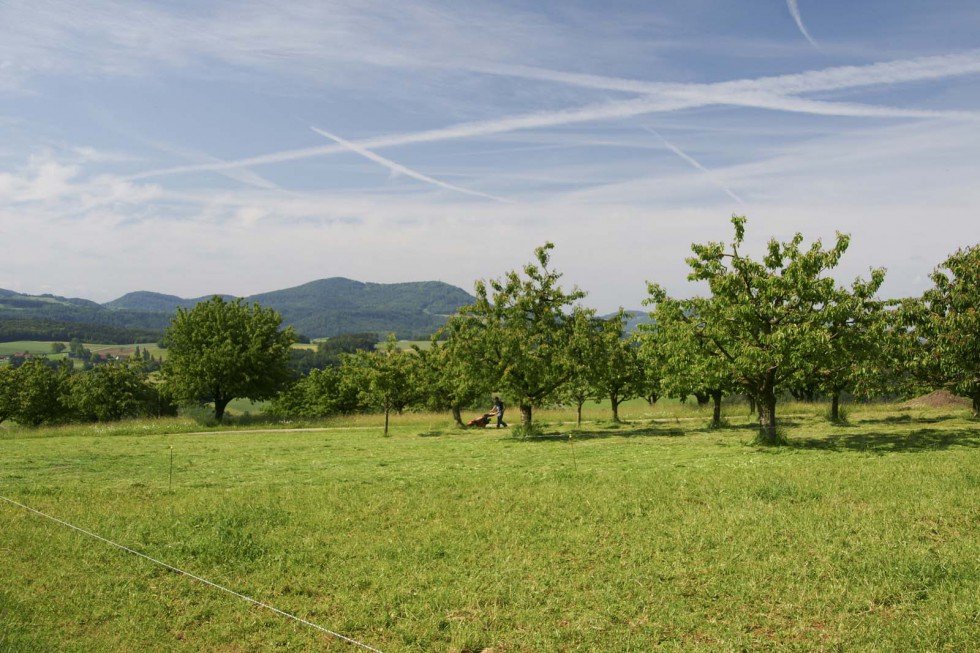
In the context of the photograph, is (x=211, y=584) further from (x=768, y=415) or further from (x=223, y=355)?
(x=223, y=355)

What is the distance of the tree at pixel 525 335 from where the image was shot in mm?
32406

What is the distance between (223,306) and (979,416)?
57.4 metres

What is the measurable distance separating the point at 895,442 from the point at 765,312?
6981 mm

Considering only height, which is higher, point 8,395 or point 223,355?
point 223,355

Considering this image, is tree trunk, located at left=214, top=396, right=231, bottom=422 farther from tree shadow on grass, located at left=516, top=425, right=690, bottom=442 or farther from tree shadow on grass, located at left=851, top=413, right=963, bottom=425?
tree shadow on grass, located at left=851, top=413, right=963, bottom=425

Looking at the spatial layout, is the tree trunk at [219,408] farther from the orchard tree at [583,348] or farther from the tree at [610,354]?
the orchard tree at [583,348]

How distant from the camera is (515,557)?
10.9 meters

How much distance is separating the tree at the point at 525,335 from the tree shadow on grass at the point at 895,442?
1165cm

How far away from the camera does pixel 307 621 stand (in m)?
8.55

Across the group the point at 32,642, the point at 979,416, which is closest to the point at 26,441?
the point at 32,642

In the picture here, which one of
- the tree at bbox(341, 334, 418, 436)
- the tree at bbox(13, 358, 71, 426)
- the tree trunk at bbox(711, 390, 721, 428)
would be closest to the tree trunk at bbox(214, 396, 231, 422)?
the tree at bbox(341, 334, 418, 436)

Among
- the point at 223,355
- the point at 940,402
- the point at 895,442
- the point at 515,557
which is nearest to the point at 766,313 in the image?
the point at 895,442

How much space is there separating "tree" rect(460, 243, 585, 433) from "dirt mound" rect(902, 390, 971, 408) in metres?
31.6

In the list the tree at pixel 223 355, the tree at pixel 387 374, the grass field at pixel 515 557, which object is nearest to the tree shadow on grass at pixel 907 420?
the grass field at pixel 515 557
